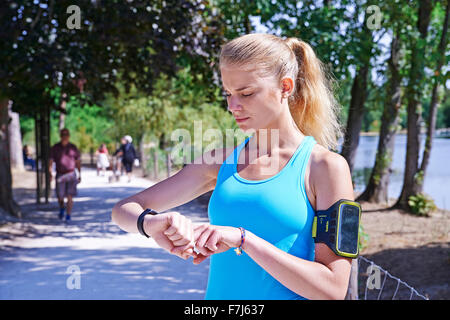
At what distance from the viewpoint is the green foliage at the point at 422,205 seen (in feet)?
36.3

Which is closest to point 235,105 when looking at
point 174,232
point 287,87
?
point 287,87

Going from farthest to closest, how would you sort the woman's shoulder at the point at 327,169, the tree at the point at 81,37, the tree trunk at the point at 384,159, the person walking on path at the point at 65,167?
the tree trunk at the point at 384,159
the person walking on path at the point at 65,167
the tree at the point at 81,37
the woman's shoulder at the point at 327,169

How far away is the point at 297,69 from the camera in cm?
171

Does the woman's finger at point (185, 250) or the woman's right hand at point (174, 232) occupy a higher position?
the woman's right hand at point (174, 232)

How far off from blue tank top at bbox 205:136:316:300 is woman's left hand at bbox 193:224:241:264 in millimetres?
152

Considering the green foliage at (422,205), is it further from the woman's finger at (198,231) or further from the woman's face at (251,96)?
the woman's finger at (198,231)

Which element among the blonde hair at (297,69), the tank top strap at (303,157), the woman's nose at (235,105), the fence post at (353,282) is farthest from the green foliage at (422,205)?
the woman's nose at (235,105)

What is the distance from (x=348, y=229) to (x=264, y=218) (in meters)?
0.23

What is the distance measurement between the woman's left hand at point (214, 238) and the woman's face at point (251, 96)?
37 cm

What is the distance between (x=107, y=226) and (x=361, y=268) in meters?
5.08

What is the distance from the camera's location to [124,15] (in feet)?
27.8
